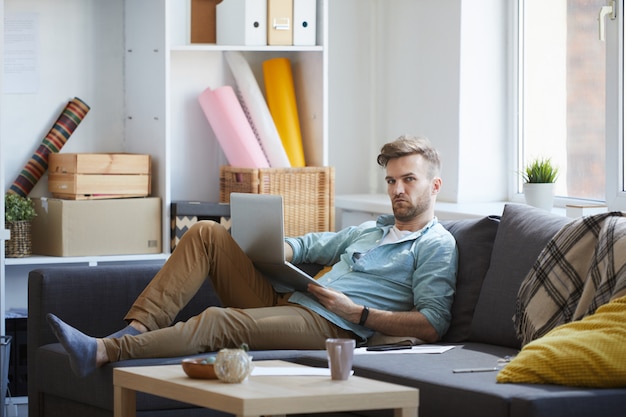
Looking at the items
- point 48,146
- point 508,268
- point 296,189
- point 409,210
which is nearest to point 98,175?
point 48,146

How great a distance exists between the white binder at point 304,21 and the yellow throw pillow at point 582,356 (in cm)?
229

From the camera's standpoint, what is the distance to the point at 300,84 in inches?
191

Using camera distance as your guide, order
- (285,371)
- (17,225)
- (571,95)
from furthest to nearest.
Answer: (571,95), (17,225), (285,371)

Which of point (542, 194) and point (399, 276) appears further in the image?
point (542, 194)

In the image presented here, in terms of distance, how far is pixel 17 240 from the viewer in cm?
430

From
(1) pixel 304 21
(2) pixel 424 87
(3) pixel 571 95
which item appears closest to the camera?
(3) pixel 571 95

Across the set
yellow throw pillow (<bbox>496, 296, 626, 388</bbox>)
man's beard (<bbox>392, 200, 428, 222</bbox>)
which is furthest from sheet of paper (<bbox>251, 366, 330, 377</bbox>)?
man's beard (<bbox>392, 200, 428, 222</bbox>)

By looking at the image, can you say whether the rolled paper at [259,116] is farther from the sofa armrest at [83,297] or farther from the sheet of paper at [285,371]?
the sheet of paper at [285,371]

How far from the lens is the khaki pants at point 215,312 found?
3176mm

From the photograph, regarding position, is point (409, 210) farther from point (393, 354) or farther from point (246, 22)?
point (246, 22)

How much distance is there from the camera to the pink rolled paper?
14.9 feet

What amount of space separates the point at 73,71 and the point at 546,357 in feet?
9.26

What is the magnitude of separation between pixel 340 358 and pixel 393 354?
0.67m

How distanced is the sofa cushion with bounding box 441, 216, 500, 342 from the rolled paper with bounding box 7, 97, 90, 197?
186cm
